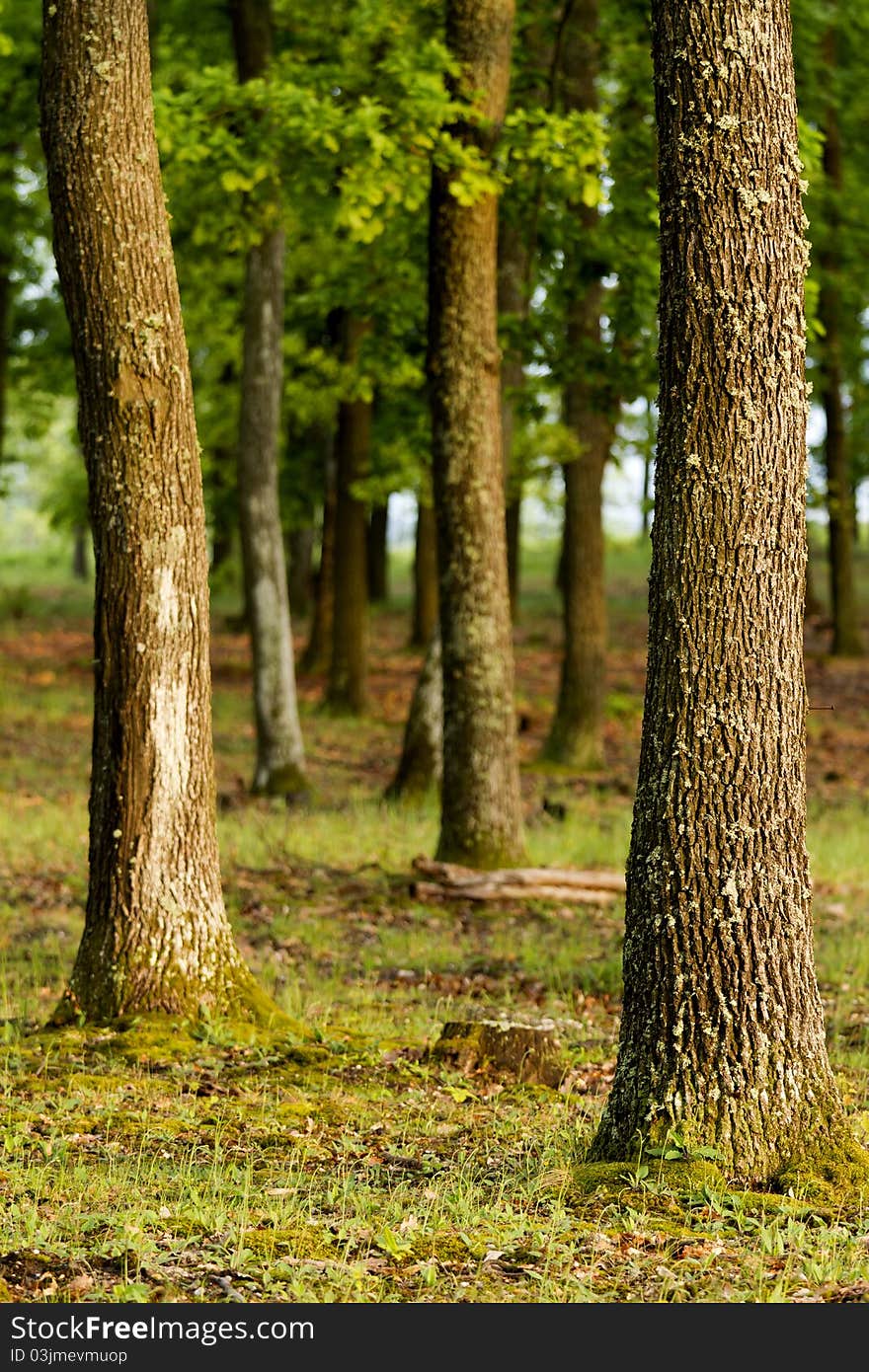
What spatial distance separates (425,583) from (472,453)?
53.5ft

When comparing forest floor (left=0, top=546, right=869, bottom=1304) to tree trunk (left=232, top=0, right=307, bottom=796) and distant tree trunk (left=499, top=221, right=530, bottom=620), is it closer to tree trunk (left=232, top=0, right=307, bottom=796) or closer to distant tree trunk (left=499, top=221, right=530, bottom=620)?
tree trunk (left=232, top=0, right=307, bottom=796)

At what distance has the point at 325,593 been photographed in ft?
85.3

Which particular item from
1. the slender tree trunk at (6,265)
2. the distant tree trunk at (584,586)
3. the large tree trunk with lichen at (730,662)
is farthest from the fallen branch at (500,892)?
the slender tree trunk at (6,265)

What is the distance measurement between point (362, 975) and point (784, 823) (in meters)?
4.92

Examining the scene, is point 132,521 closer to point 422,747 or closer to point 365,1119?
point 365,1119

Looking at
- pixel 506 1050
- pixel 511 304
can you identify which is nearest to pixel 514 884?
pixel 506 1050

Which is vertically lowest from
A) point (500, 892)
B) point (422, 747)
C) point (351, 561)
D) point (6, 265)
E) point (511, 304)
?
point (500, 892)

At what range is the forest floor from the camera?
439cm

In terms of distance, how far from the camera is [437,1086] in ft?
22.4

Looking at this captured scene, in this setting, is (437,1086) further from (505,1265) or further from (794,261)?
(794,261)

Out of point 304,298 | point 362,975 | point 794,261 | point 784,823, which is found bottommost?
point 362,975

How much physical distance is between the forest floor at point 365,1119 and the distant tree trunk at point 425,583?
13.8m

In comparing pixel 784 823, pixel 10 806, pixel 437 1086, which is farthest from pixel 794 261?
pixel 10 806

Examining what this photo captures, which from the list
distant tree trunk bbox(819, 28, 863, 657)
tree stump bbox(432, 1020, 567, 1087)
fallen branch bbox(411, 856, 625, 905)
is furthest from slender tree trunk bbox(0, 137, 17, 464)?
tree stump bbox(432, 1020, 567, 1087)
